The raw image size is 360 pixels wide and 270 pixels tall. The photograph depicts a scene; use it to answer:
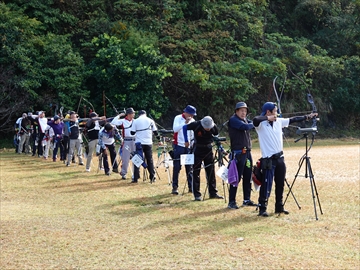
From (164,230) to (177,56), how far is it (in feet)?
87.8

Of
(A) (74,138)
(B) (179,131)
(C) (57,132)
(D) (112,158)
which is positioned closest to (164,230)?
(B) (179,131)

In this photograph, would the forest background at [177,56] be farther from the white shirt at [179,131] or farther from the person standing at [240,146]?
the person standing at [240,146]

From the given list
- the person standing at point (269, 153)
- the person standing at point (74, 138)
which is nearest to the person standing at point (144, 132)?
the person standing at point (269, 153)

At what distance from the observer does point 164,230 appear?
955 cm

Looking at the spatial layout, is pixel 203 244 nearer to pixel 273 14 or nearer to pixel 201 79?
pixel 201 79

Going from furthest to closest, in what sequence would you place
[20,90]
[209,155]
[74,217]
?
1. [20,90]
2. [209,155]
3. [74,217]

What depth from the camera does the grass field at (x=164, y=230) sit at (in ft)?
25.5

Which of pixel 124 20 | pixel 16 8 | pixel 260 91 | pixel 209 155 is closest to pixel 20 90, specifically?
pixel 16 8

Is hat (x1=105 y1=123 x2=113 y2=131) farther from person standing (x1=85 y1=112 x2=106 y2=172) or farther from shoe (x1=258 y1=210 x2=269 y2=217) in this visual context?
shoe (x1=258 y1=210 x2=269 y2=217)

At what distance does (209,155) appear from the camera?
1236 centimetres

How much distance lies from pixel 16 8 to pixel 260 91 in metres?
16.4

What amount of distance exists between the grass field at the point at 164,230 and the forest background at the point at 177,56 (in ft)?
51.9

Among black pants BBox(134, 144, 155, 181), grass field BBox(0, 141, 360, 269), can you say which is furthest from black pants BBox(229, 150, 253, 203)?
black pants BBox(134, 144, 155, 181)

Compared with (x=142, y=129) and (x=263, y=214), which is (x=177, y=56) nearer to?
(x=142, y=129)
